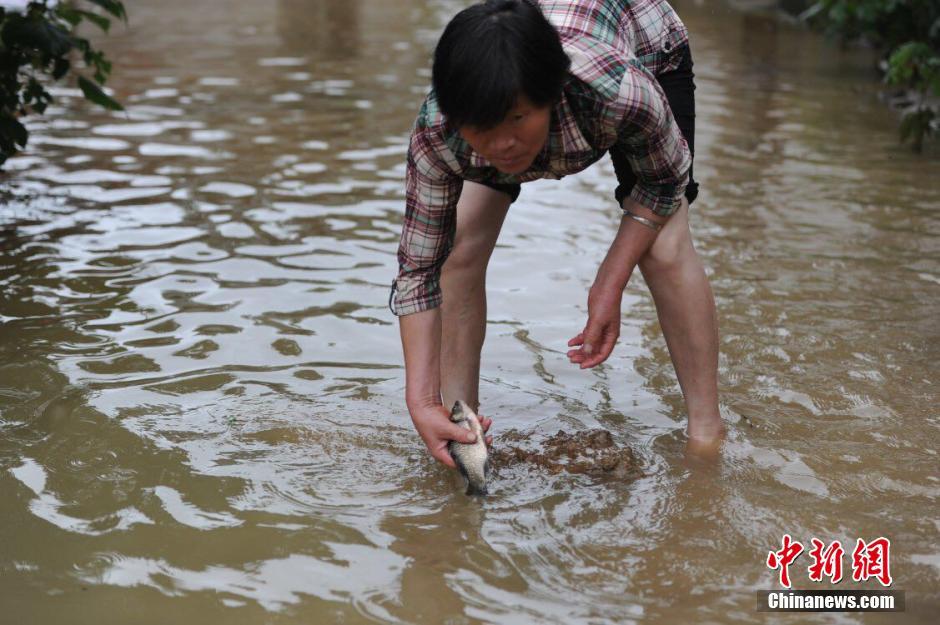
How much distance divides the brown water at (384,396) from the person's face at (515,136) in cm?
84

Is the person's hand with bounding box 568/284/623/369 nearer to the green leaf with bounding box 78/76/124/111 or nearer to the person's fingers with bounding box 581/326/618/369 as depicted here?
the person's fingers with bounding box 581/326/618/369

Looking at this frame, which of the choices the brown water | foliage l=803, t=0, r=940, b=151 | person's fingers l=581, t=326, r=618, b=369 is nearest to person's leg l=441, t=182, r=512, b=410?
the brown water

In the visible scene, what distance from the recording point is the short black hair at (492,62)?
2.05 m

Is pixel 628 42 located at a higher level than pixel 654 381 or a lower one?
higher

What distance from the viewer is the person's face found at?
7.02ft

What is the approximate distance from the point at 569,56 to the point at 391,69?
7.87m

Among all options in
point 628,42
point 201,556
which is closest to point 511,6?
point 628,42

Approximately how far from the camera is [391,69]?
9961 millimetres

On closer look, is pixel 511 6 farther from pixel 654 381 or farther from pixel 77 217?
pixel 77 217

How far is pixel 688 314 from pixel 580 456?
17.5 inches

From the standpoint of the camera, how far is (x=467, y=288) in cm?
298

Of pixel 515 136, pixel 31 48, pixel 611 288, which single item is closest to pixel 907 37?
pixel 31 48

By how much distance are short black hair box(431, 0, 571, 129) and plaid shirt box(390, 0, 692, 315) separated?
0.59ft

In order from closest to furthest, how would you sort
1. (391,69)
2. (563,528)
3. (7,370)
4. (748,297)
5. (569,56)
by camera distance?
(569,56) < (563,528) < (7,370) < (748,297) < (391,69)
